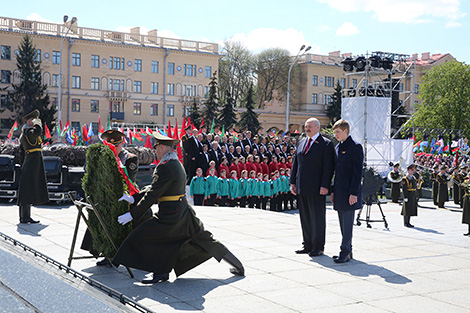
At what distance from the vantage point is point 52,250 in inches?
306

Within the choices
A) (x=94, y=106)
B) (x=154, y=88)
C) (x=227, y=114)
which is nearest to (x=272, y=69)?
(x=154, y=88)

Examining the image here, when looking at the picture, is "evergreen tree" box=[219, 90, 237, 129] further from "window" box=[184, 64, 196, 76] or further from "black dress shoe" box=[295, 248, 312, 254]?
"black dress shoe" box=[295, 248, 312, 254]

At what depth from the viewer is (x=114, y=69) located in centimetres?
6806

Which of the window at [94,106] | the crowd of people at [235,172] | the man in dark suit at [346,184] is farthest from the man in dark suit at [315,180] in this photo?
the window at [94,106]

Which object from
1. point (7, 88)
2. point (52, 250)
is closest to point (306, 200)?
point (52, 250)

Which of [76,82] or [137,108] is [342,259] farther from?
[137,108]

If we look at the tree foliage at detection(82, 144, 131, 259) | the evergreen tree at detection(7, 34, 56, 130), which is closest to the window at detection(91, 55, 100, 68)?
the evergreen tree at detection(7, 34, 56, 130)

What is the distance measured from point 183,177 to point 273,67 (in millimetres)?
71181

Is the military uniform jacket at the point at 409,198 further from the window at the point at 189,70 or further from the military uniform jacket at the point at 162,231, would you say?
the window at the point at 189,70

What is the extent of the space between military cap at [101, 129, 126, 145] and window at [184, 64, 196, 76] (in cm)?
6568

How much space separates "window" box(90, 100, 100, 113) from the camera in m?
66.8

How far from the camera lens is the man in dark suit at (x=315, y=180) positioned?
7.96 meters

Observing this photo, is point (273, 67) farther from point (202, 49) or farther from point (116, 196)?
point (116, 196)

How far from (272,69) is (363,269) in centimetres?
7025
